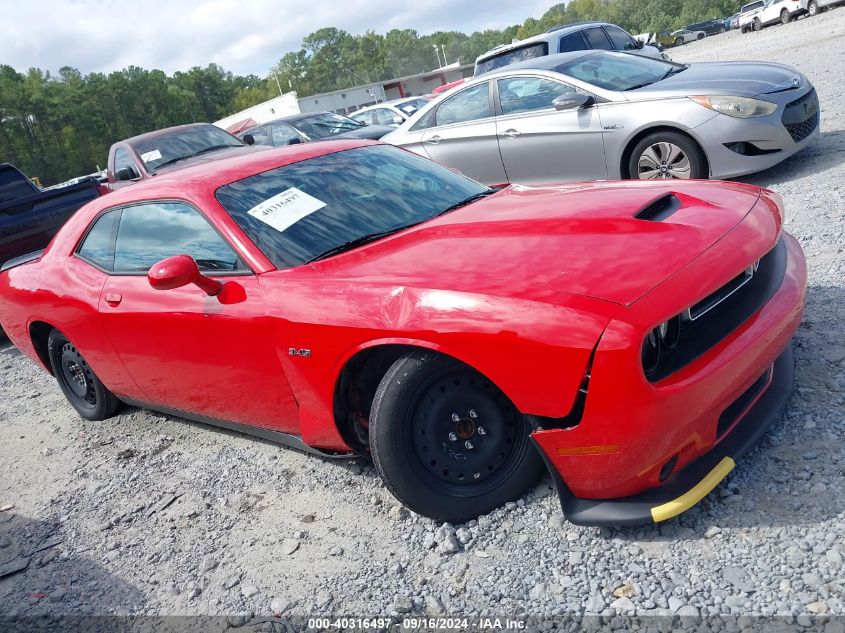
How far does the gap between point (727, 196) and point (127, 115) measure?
10690 centimetres

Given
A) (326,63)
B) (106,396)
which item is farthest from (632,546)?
(326,63)

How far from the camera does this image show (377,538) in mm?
2672

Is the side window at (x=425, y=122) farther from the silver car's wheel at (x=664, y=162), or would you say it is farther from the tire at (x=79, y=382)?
the tire at (x=79, y=382)

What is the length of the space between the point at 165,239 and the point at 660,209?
7.39 feet

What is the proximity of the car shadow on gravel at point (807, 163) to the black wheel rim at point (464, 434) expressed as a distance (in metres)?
4.53

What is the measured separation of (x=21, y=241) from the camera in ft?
22.7

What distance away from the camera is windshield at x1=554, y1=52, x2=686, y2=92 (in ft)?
20.9

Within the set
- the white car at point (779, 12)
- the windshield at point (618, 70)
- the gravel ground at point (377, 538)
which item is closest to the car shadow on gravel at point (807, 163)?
the windshield at point (618, 70)

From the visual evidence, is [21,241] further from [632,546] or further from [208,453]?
[632,546]

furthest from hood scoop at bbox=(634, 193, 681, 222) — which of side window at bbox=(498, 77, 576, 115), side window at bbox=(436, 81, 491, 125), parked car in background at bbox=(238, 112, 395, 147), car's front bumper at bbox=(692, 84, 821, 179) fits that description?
parked car in background at bbox=(238, 112, 395, 147)

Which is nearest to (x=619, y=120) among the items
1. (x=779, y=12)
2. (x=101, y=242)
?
(x=101, y=242)

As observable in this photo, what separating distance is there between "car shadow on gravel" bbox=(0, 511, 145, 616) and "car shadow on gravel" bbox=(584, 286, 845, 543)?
1.95 metres

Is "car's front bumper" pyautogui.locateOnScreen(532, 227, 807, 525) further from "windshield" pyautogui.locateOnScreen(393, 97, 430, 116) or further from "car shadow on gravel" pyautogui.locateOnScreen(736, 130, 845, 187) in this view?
"windshield" pyautogui.locateOnScreen(393, 97, 430, 116)

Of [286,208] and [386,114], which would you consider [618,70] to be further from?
[386,114]
